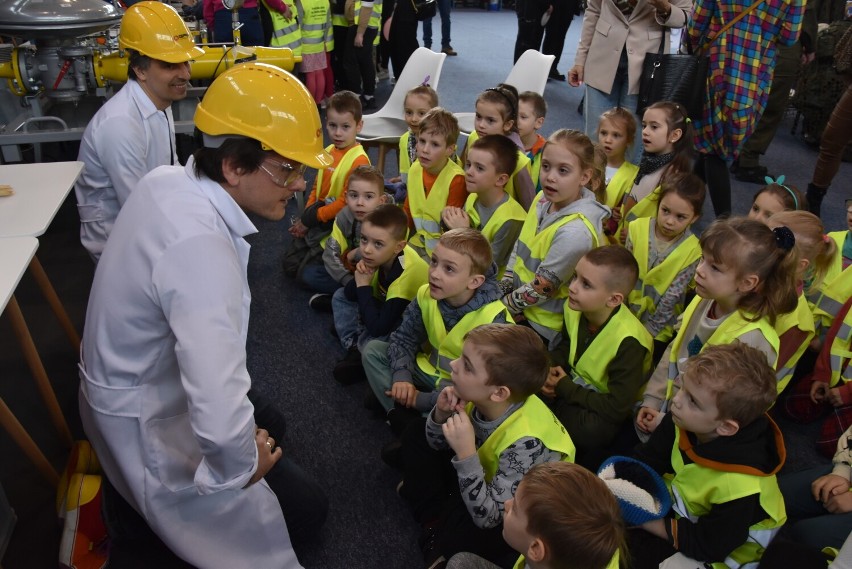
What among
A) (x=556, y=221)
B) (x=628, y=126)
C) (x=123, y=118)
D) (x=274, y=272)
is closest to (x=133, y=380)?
(x=123, y=118)

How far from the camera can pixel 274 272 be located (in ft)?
11.4

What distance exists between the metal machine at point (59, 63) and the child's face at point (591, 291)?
7.57ft

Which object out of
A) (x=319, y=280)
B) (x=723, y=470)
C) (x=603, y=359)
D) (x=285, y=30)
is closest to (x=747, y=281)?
(x=603, y=359)

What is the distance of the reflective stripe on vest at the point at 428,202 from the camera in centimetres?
305

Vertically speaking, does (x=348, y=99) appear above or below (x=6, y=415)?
above

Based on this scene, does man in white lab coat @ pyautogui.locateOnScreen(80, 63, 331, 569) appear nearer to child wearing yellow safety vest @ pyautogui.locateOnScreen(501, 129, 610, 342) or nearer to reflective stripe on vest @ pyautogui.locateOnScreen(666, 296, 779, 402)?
child wearing yellow safety vest @ pyautogui.locateOnScreen(501, 129, 610, 342)

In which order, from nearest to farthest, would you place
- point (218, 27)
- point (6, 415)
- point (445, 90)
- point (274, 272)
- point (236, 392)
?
point (236, 392), point (6, 415), point (274, 272), point (218, 27), point (445, 90)

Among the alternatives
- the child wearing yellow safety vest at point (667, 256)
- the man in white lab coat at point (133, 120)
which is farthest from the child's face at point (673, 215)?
the man in white lab coat at point (133, 120)

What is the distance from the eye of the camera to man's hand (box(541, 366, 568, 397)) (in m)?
2.20

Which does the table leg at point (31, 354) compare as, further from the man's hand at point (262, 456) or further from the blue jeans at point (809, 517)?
the blue jeans at point (809, 517)

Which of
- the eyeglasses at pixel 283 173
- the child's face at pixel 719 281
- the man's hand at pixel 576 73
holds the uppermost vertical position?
the eyeglasses at pixel 283 173

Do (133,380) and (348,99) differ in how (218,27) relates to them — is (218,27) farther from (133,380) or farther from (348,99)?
(133,380)

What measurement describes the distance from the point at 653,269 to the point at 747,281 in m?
0.57

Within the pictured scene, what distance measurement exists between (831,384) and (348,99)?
2.51 meters
